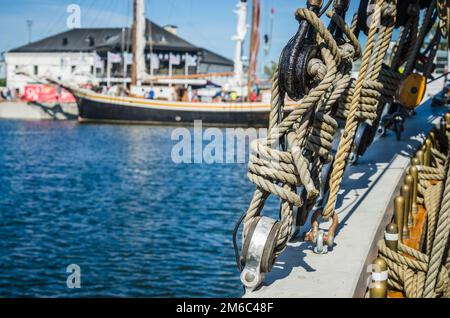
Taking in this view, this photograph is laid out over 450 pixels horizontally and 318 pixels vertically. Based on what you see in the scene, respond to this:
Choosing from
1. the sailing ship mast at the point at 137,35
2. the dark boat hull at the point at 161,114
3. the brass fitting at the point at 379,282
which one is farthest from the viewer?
the sailing ship mast at the point at 137,35

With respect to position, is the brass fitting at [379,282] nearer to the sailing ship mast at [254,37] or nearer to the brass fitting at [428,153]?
the brass fitting at [428,153]

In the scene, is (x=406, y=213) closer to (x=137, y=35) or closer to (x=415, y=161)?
(x=415, y=161)

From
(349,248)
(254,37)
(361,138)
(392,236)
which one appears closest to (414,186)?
(361,138)

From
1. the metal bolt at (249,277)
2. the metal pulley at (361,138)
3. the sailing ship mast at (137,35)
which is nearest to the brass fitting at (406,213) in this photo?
the metal pulley at (361,138)

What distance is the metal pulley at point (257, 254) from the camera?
10.2ft

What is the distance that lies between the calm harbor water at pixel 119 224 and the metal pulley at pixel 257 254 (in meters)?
6.41

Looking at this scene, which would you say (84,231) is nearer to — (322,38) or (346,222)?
(346,222)

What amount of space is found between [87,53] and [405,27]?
71805 mm

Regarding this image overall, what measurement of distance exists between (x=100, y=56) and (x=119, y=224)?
59.5m

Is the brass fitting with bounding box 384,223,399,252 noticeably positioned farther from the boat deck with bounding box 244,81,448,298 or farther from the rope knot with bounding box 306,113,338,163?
the rope knot with bounding box 306,113,338,163

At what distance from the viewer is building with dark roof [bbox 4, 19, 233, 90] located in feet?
232

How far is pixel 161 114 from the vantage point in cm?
5356

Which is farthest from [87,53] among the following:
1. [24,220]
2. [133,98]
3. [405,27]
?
[405,27]

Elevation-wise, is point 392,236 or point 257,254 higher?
point 257,254
